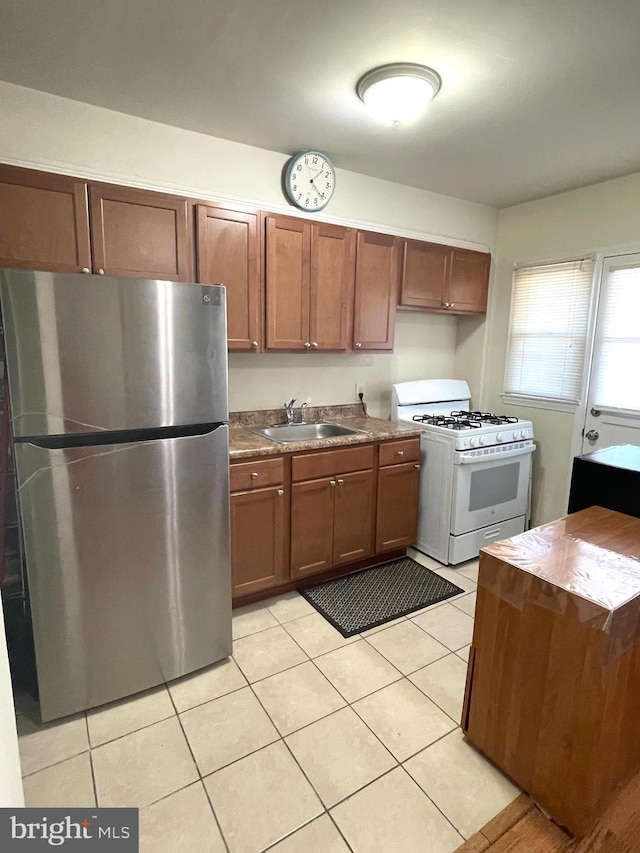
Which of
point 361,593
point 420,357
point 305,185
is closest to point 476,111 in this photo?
point 305,185

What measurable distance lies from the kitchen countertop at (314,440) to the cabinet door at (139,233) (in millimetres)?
923

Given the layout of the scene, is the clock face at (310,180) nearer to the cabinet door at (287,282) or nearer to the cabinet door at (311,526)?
the cabinet door at (287,282)

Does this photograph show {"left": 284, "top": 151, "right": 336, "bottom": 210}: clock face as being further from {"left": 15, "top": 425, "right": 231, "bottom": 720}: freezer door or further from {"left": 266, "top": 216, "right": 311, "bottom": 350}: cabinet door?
{"left": 15, "top": 425, "right": 231, "bottom": 720}: freezer door

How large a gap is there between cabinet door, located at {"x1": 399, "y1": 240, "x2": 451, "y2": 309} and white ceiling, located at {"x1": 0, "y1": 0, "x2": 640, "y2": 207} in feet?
2.10

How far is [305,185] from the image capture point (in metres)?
2.71

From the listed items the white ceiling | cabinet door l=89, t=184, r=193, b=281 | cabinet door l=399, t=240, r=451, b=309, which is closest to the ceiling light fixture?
the white ceiling

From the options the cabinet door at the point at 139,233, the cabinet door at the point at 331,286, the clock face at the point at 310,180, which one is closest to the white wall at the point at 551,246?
the cabinet door at the point at 331,286

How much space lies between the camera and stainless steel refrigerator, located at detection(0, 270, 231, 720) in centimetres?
157

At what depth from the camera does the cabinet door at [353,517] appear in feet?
8.92

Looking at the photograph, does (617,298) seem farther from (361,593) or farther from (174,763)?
(174,763)

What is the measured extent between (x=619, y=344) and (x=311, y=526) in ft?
7.65

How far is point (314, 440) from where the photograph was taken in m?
2.59

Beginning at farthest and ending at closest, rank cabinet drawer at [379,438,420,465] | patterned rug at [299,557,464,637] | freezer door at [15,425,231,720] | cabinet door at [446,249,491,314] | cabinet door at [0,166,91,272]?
cabinet door at [446,249,491,314]
cabinet drawer at [379,438,420,465]
patterned rug at [299,557,464,637]
cabinet door at [0,166,91,272]
freezer door at [15,425,231,720]

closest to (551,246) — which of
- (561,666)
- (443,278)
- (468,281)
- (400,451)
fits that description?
(468,281)
